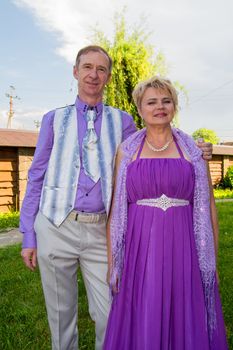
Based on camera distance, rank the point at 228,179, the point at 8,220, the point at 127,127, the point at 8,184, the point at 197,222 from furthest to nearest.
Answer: the point at 228,179, the point at 8,184, the point at 8,220, the point at 127,127, the point at 197,222

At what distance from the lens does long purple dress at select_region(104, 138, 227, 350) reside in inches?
92.5

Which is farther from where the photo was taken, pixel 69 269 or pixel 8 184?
pixel 8 184

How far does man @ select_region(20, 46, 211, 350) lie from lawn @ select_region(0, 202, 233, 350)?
0.90 meters

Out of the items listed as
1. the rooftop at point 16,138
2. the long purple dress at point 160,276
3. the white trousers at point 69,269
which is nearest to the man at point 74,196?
the white trousers at point 69,269

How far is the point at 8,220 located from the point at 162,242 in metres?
7.53

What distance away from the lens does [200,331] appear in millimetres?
2352

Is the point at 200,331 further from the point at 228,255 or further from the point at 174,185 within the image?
the point at 228,255

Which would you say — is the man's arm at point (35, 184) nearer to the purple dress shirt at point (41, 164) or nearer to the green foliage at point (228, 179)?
the purple dress shirt at point (41, 164)

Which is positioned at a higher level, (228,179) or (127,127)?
(127,127)

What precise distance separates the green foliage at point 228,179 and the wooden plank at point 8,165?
11320 mm

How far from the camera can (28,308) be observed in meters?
4.32

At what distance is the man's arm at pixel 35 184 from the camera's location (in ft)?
9.12

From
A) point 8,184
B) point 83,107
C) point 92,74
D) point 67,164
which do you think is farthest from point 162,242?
point 8,184

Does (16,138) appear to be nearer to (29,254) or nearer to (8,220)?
(8,220)
